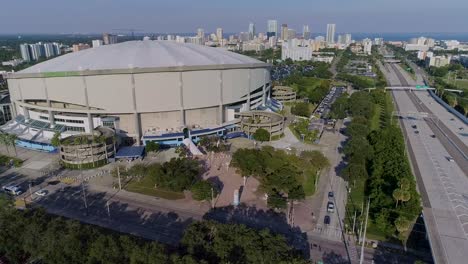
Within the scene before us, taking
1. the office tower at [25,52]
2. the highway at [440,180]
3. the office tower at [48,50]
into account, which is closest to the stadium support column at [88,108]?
the highway at [440,180]

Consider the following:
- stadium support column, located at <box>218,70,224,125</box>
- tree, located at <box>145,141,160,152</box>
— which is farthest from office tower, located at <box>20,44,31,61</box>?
tree, located at <box>145,141,160,152</box>

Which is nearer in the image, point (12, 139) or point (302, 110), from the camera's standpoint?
point (12, 139)

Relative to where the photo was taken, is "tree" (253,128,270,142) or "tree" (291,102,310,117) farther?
"tree" (291,102,310,117)

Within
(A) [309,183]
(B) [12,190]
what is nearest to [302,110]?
(A) [309,183]

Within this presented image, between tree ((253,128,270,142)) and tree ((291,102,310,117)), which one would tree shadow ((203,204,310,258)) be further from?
tree ((291,102,310,117))

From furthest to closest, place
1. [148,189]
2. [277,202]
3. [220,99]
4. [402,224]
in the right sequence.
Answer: [220,99]
[148,189]
[277,202]
[402,224]

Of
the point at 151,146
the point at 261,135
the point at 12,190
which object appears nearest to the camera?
the point at 12,190

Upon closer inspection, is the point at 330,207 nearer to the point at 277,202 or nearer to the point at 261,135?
the point at 277,202
